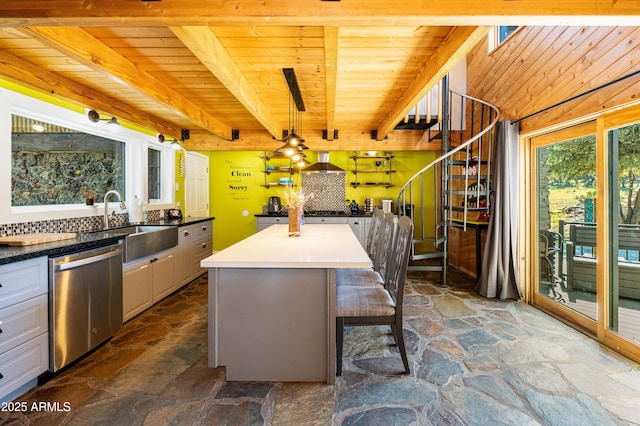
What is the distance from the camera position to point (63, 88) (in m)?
2.71

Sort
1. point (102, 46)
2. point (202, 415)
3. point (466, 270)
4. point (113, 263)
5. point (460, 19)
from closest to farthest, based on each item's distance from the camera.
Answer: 1. point (460, 19)
2. point (202, 415)
3. point (102, 46)
4. point (113, 263)
5. point (466, 270)

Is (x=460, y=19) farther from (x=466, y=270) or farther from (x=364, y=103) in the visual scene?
(x=466, y=270)

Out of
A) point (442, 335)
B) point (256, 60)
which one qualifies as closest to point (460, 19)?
point (256, 60)

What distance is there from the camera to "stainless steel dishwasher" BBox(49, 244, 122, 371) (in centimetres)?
197

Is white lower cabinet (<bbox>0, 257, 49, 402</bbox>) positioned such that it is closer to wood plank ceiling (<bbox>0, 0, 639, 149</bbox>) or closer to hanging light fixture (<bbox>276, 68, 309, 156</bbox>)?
wood plank ceiling (<bbox>0, 0, 639, 149</bbox>)

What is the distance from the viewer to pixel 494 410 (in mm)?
1689

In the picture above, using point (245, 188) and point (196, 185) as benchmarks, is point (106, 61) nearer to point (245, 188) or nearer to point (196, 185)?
point (196, 185)

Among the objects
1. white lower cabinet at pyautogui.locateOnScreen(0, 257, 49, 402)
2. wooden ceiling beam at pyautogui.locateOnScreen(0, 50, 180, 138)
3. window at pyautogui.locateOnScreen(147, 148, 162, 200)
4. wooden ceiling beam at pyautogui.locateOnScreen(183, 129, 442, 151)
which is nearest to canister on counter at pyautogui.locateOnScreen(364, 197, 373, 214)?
wooden ceiling beam at pyautogui.locateOnScreen(183, 129, 442, 151)

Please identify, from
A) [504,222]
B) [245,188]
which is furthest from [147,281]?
[504,222]

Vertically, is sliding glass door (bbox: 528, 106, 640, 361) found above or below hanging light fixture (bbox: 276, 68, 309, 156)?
below

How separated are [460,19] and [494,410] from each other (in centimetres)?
215

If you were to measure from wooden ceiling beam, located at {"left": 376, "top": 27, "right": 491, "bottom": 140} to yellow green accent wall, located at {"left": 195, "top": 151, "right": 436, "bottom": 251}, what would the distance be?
8.87ft

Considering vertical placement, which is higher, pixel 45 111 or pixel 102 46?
pixel 102 46

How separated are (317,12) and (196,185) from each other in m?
4.66
